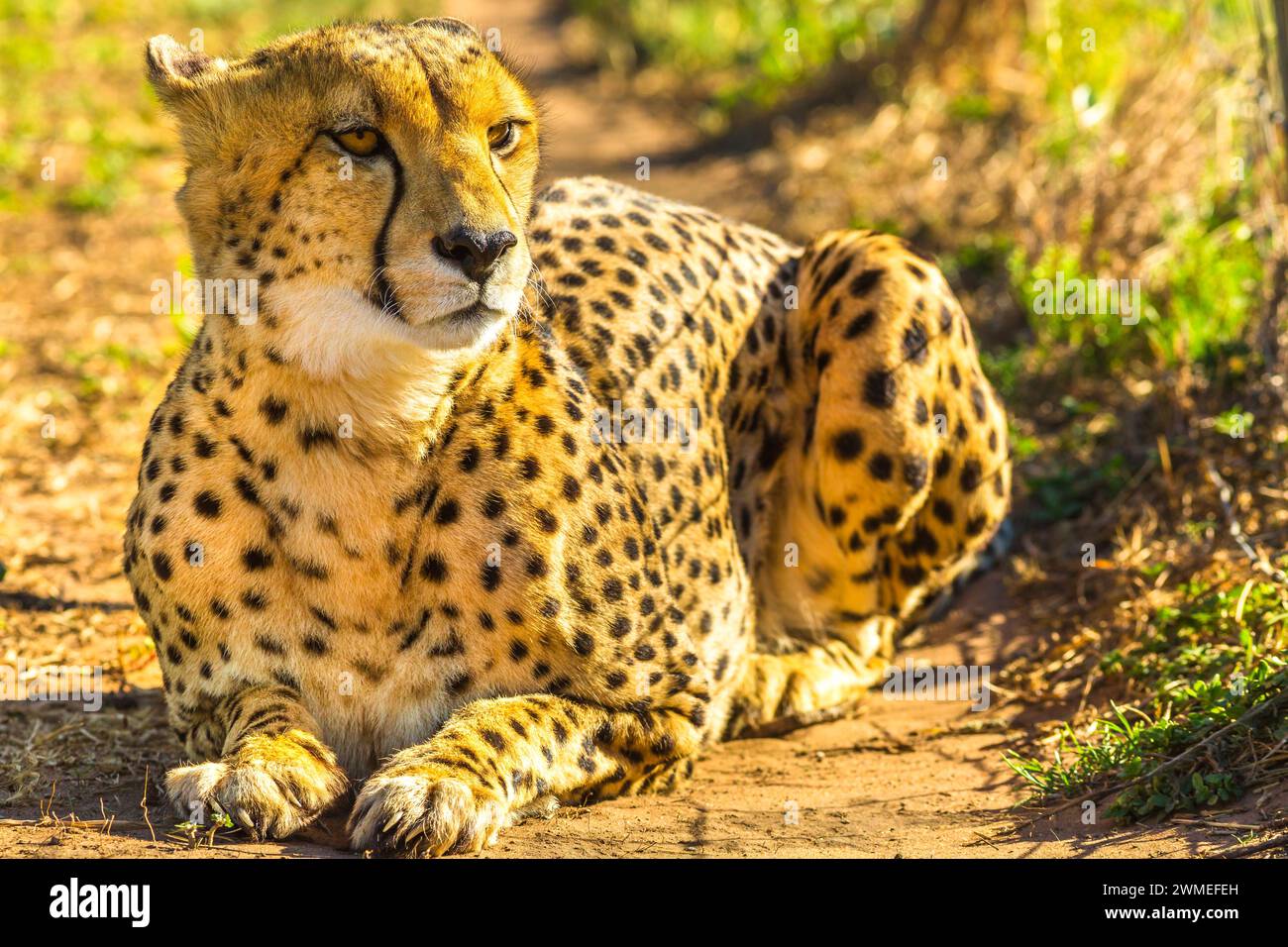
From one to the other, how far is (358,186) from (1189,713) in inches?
85.8

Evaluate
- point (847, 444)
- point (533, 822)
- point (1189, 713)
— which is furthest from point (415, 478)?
point (1189, 713)

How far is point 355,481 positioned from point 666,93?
330 inches

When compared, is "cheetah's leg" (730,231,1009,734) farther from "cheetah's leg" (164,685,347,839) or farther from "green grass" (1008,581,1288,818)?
"cheetah's leg" (164,685,347,839)

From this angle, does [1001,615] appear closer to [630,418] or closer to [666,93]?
[630,418]

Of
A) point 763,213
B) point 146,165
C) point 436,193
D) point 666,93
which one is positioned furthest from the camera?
point 666,93

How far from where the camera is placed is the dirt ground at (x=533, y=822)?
3266mm

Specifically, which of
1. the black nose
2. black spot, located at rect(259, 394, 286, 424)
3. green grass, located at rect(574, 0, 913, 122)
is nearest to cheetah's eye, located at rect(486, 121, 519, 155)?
the black nose

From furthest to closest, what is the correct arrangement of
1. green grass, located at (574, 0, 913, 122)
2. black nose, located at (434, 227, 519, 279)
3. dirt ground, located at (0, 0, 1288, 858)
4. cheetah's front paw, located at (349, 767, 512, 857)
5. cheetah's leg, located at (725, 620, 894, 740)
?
green grass, located at (574, 0, 913, 122), cheetah's leg, located at (725, 620, 894, 740), dirt ground, located at (0, 0, 1288, 858), cheetah's front paw, located at (349, 767, 512, 857), black nose, located at (434, 227, 519, 279)

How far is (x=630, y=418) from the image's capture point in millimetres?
4141

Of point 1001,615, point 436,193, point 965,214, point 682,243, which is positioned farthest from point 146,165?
point 436,193

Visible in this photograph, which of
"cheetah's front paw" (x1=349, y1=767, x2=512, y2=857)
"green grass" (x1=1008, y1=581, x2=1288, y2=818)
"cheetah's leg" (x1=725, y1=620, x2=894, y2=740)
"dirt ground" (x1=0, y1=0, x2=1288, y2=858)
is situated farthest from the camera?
"cheetah's leg" (x1=725, y1=620, x2=894, y2=740)

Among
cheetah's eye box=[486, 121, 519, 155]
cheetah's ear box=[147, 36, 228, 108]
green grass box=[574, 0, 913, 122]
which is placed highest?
green grass box=[574, 0, 913, 122]

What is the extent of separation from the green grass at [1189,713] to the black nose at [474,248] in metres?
1.69

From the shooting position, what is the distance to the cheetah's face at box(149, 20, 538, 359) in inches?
119
